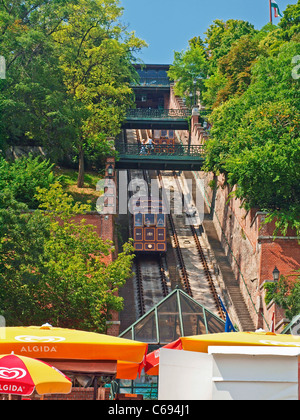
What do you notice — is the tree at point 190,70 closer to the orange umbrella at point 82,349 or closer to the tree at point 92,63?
the tree at point 92,63

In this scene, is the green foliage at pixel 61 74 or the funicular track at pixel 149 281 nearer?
the funicular track at pixel 149 281

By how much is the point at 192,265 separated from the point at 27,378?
107 feet

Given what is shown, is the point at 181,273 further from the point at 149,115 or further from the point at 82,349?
the point at 82,349

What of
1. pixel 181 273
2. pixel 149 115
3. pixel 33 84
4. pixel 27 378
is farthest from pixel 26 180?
pixel 27 378

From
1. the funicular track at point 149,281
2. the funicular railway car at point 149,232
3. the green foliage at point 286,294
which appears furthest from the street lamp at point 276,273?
the funicular railway car at point 149,232

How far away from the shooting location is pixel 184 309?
21.9m

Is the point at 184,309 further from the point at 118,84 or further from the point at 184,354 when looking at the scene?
the point at 118,84

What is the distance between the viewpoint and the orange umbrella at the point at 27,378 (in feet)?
37.3

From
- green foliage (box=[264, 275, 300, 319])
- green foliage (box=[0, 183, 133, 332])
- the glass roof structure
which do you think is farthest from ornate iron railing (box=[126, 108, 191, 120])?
the glass roof structure

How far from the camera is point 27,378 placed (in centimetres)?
1145

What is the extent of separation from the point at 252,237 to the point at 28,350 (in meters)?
26.0

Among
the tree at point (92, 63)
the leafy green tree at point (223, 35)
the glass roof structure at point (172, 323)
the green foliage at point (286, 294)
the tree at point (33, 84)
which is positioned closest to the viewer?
the glass roof structure at point (172, 323)

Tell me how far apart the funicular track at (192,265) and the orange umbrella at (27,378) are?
26.5 m

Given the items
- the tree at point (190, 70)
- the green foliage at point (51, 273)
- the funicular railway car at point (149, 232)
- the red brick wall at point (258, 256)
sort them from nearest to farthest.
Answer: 1. the green foliage at point (51, 273)
2. the red brick wall at point (258, 256)
3. the funicular railway car at point (149, 232)
4. the tree at point (190, 70)
